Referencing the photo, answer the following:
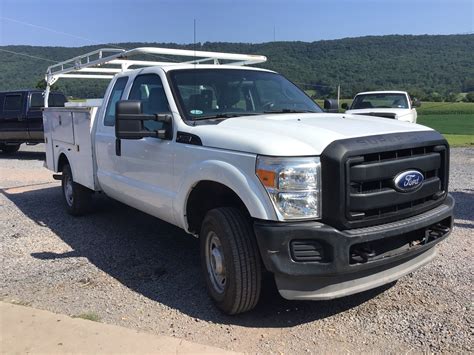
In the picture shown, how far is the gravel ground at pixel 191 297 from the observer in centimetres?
357

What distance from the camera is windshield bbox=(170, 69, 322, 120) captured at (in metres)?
4.64

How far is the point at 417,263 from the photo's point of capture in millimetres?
4008

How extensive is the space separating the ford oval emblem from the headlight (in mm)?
630

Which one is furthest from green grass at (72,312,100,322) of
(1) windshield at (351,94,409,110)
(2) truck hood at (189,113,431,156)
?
(1) windshield at (351,94,409,110)

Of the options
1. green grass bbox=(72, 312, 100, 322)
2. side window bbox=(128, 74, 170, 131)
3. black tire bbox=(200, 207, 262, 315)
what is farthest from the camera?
side window bbox=(128, 74, 170, 131)

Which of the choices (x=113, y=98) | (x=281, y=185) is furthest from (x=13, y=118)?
(x=281, y=185)

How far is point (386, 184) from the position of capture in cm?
358

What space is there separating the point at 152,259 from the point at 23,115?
→ 1149cm

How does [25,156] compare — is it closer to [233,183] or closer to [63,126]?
[63,126]

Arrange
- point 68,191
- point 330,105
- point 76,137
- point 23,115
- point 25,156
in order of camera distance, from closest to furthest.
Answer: point 330,105 < point 76,137 < point 68,191 < point 23,115 < point 25,156

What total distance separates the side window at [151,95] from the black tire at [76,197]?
2.32m

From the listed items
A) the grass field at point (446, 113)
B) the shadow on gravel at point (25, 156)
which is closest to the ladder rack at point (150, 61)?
the shadow on gravel at point (25, 156)

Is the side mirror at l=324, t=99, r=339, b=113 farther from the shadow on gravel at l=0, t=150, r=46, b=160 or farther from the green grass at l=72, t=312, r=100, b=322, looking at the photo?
the shadow on gravel at l=0, t=150, r=46, b=160

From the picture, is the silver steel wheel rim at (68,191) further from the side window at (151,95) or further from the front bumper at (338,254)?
the front bumper at (338,254)
